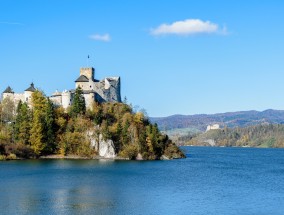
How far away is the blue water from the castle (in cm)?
2786

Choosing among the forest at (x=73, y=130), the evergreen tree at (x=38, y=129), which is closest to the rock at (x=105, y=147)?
the forest at (x=73, y=130)

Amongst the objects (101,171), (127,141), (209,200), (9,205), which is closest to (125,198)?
(209,200)

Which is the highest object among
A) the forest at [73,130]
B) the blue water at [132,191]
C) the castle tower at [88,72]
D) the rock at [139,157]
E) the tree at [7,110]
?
the castle tower at [88,72]

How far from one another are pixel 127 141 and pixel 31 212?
178 feet

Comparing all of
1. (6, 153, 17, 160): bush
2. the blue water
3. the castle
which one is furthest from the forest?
the blue water

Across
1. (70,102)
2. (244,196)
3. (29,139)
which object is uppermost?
(70,102)

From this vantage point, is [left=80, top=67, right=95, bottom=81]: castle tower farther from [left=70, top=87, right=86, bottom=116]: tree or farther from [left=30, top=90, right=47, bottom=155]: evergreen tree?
[left=30, top=90, right=47, bottom=155]: evergreen tree

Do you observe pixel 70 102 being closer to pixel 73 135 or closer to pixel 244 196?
pixel 73 135

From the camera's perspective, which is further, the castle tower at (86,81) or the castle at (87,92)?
Result: the castle tower at (86,81)

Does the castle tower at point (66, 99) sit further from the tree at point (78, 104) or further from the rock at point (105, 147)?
the rock at point (105, 147)

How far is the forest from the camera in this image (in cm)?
8862

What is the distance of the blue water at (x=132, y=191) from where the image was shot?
39.7 metres

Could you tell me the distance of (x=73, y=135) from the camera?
90.1m

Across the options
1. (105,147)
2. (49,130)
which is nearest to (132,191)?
(105,147)
